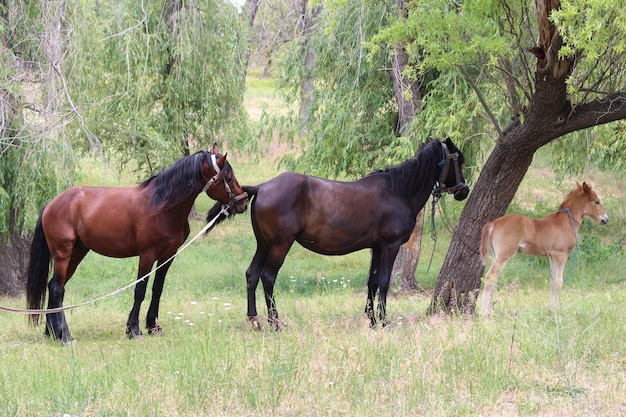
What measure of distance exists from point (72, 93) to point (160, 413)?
8848mm

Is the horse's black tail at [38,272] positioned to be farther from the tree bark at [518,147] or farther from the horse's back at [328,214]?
the tree bark at [518,147]

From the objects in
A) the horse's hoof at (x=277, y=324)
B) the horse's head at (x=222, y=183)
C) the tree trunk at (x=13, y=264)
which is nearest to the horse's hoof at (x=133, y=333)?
the horse's hoof at (x=277, y=324)

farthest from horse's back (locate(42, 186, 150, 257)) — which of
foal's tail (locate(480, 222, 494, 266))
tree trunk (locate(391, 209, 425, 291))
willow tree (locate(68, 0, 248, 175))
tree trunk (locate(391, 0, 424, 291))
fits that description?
willow tree (locate(68, 0, 248, 175))

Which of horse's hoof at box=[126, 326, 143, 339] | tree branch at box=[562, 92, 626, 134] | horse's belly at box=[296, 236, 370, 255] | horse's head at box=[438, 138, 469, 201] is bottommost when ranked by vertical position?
horse's hoof at box=[126, 326, 143, 339]

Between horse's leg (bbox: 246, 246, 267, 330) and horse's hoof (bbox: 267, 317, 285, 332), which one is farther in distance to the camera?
horse's leg (bbox: 246, 246, 267, 330)

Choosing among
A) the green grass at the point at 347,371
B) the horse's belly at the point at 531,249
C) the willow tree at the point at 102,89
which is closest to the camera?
the green grass at the point at 347,371

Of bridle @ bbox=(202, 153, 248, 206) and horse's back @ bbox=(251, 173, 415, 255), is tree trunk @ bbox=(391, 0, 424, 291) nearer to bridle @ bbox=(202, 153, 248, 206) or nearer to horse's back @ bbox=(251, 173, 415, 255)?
horse's back @ bbox=(251, 173, 415, 255)

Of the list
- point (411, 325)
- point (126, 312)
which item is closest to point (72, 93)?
point (126, 312)

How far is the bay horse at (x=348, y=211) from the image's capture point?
858 centimetres

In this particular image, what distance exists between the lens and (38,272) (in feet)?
27.8

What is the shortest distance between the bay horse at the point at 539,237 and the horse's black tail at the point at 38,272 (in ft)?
16.0

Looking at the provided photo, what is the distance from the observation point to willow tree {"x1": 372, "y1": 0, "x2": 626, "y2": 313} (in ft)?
22.6

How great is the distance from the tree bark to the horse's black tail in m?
4.31

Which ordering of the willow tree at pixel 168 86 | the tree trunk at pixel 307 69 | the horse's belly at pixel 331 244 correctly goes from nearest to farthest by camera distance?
the horse's belly at pixel 331 244 → the tree trunk at pixel 307 69 → the willow tree at pixel 168 86
